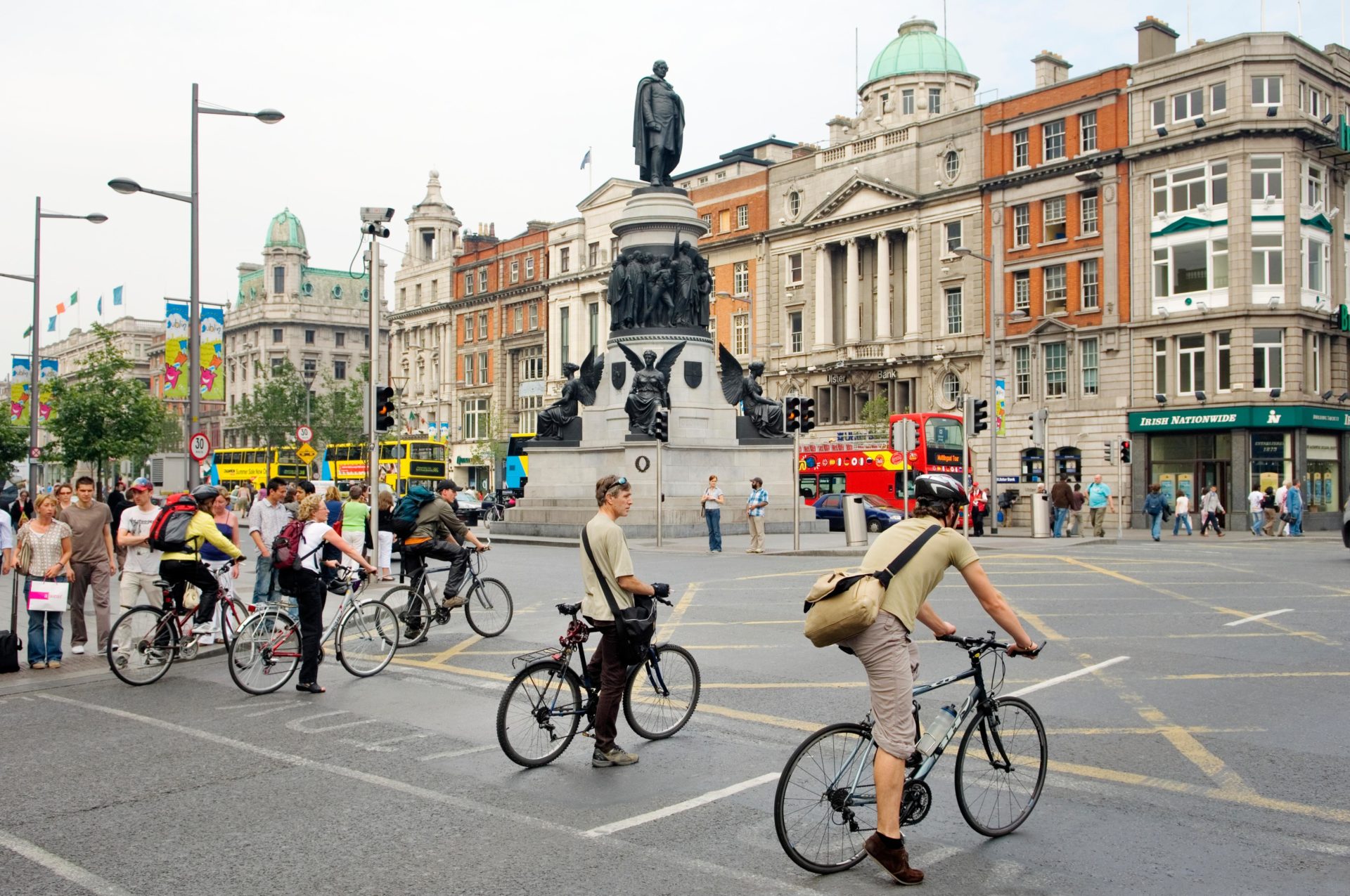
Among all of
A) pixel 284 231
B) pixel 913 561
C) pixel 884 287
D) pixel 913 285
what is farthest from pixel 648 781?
pixel 284 231

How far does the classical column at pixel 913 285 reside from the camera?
62281 millimetres

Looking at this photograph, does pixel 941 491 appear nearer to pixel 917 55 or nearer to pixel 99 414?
pixel 99 414

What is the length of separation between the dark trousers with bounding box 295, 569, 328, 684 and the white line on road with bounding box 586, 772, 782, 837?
4835 mm

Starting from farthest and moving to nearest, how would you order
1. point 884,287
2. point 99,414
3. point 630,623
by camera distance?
point 884,287, point 99,414, point 630,623

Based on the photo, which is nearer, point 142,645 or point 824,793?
point 824,793

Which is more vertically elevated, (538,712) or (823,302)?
(823,302)

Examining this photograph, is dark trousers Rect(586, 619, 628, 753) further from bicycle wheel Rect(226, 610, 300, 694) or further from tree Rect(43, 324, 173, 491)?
tree Rect(43, 324, 173, 491)

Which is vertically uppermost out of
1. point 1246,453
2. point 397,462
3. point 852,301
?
point 852,301

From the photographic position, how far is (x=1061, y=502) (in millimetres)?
35219

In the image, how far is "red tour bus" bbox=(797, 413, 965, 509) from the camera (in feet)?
155

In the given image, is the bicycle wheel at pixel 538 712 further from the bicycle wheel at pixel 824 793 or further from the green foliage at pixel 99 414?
the green foliage at pixel 99 414

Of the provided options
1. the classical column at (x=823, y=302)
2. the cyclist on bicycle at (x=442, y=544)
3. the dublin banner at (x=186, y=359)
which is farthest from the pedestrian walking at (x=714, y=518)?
the classical column at (x=823, y=302)

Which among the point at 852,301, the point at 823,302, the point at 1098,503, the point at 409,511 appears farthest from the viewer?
the point at 823,302

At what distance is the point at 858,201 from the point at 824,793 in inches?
2456
